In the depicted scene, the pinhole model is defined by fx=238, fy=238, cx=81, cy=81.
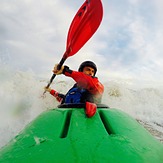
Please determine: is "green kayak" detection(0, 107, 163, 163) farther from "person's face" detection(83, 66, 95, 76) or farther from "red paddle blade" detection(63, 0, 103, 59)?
"red paddle blade" detection(63, 0, 103, 59)

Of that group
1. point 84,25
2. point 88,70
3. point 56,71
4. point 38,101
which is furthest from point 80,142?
point 38,101

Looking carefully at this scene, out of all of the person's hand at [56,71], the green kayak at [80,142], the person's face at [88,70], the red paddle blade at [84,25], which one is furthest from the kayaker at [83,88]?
the green kayak at [80,142]

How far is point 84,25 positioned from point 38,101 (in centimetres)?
357

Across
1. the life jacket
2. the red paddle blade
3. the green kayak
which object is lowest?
the green kayak

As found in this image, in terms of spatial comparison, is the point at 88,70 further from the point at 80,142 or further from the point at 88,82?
the point at 80,142

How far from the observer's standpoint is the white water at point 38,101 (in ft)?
16.6

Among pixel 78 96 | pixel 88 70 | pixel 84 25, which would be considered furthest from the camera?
pixel 84 25

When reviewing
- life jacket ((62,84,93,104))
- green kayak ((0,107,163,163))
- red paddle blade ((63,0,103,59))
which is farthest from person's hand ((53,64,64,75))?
green kayak ((0,107,163,163))

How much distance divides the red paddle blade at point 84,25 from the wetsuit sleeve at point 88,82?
62 centimetres

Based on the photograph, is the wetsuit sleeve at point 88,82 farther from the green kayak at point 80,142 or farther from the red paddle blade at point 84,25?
the green kayak at point 80,142

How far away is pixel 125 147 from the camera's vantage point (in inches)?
56.5

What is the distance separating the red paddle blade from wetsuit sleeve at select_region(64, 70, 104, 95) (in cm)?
62

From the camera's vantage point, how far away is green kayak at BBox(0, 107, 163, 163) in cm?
130

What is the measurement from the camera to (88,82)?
2953 millimetres
